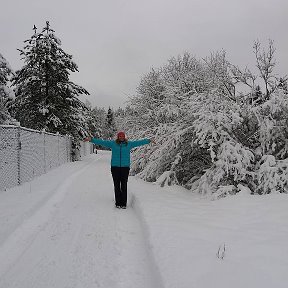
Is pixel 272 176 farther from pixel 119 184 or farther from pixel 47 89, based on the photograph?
pixel 47 89

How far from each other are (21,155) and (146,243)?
7259 millimetres

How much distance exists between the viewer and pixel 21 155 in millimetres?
11414

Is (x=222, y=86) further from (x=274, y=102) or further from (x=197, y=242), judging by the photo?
(x=197, y=242)

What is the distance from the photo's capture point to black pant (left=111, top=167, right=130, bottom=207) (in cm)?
848

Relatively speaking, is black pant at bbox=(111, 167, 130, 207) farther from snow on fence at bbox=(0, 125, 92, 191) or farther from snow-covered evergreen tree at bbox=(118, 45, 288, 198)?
snow on fence at bbox=(0, 125, 92, 191)

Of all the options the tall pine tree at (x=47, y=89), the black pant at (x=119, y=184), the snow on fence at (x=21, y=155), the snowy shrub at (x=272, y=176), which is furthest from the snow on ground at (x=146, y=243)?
the tall pine tree at (x=47, y=89)

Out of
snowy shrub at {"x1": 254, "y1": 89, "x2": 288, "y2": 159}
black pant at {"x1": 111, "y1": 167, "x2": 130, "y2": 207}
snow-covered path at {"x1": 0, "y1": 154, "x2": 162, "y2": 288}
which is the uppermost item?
snowy shrub at {"x1": 254, "y1": 89, "x2": 288, "y2": 159}

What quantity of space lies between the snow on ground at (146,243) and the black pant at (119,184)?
316mm

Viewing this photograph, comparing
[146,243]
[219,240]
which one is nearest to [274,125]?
[219,240]

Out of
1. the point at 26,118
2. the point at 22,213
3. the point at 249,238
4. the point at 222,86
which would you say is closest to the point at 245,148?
the point at 222,86

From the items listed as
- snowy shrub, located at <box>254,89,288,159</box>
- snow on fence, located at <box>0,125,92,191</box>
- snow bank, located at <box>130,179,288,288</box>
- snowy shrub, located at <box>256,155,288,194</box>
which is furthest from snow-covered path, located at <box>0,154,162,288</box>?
snowy shrub, located at <box>254,89,288,159</box>

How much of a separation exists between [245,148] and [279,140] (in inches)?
40.4

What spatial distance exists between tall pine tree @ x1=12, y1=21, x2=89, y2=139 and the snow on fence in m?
11.4

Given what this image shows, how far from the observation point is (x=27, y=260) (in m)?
4.63
